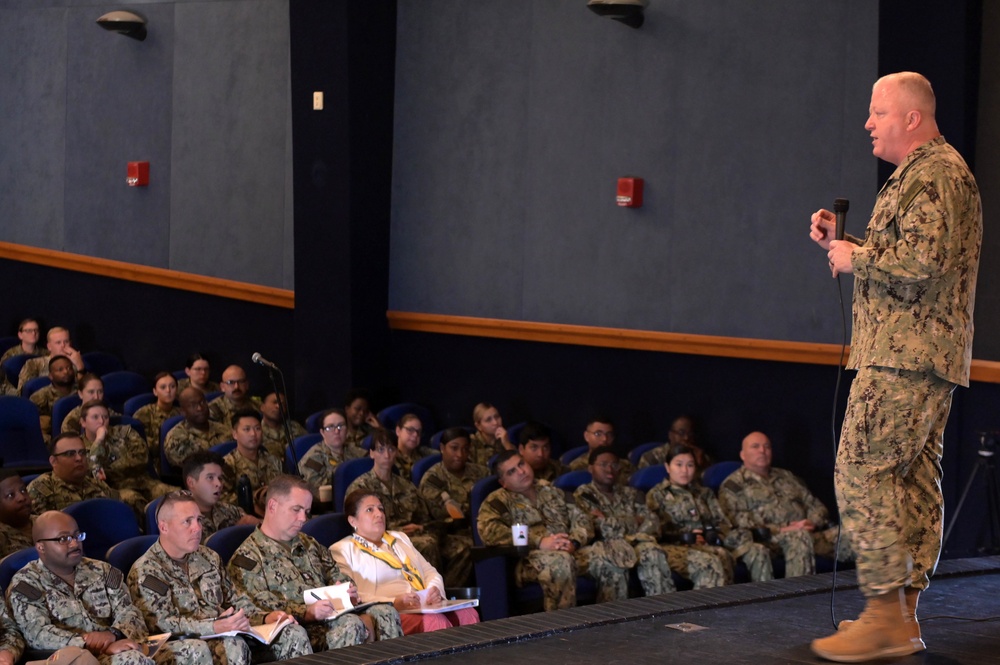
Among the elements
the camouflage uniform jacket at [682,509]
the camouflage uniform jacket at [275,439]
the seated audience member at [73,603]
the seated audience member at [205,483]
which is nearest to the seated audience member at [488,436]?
the camouflage uniform jacket at [275,439]

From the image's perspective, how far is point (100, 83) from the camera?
10.1 metres

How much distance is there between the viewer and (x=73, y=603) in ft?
13.5

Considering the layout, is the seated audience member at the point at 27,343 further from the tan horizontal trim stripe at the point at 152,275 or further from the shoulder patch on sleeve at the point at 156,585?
the shoulder patch on sleeve at the point at 156,585

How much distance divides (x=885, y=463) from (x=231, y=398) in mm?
5741

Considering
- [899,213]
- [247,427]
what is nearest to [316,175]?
[247,427]

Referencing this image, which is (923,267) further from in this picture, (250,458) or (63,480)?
(250,458)

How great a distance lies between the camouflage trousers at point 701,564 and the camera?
5758 millimetres

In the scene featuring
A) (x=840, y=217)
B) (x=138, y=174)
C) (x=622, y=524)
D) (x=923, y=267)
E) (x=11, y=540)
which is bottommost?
(x=622, y=524)

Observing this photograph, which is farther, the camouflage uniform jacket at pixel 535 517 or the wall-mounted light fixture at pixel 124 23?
the wall-mounted light fixture at pixel 124 23

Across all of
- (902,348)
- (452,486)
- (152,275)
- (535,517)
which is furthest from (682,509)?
(152,275)

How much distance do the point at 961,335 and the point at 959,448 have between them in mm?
3414

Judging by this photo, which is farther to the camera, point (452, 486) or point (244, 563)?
point (452, 486)

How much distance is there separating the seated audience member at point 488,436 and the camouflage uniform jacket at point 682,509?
1352mm

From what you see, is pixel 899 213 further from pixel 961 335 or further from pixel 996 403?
pixel 996 403
